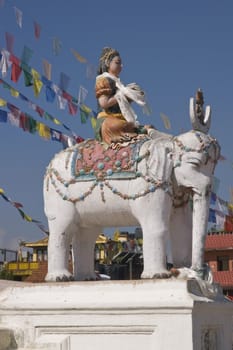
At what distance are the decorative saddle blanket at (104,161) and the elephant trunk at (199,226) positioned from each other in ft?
2.27

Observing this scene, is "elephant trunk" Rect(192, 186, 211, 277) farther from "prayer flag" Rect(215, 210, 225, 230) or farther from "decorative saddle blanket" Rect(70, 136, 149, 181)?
"prayer flag" Rect(215, 210, 225, 230)

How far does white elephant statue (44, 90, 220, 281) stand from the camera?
5.90 m

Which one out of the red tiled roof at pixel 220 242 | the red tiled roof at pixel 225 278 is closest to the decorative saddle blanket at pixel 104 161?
the red tiled roof at pixel 225 278

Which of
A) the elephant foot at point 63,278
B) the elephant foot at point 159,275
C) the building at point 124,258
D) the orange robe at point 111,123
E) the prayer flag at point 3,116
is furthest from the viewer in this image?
the building at point 124,258

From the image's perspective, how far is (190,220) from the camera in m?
6.35

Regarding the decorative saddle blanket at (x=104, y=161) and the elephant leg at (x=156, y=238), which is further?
the decorative saddle blanket at (x=104, y=161)

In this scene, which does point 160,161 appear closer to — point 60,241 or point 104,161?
point 104,161

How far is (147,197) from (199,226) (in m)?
0.60

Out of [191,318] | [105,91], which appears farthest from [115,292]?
[105,91]

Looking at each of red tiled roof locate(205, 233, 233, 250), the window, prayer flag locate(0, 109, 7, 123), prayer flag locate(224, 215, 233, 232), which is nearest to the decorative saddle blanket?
prayer flag locate(0, 109, 7, 123)

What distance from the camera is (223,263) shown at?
1081 inches

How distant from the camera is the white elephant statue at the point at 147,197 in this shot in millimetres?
5902

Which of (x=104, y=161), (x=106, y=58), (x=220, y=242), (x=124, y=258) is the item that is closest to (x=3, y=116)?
(x=106, y=58)

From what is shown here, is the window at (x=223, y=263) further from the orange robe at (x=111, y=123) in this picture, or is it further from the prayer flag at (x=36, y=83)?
the orange robe at (x=111, y=123)
